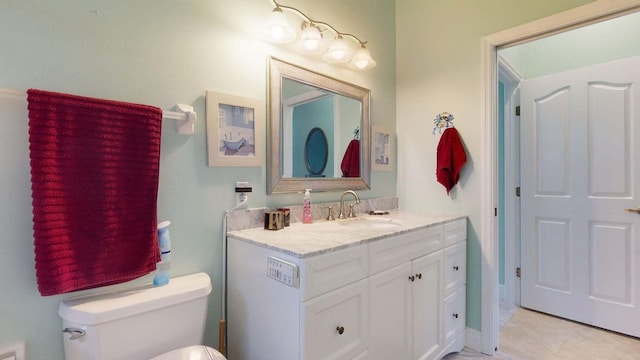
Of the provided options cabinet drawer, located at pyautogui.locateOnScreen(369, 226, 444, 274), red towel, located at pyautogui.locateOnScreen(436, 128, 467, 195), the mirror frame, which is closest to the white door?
red towel, located at pyautogui.locateOnScreen(436, 128, 467, 195)

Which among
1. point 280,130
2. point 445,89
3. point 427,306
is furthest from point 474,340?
point 280,130

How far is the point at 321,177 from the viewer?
1.93m

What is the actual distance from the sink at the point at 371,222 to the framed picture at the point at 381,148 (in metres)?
0.47

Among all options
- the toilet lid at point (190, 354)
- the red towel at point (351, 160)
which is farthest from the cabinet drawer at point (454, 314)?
the toilet lid at point (190, 354)

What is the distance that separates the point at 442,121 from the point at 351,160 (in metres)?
0.75

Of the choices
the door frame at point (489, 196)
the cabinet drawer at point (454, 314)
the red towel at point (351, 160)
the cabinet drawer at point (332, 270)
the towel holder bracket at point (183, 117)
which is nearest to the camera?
the cabinet drawer at point (332, 270)

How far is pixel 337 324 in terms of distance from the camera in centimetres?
120

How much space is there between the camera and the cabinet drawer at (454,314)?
184cm

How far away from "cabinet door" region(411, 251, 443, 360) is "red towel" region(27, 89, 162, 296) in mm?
1308

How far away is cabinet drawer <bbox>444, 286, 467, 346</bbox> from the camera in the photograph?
184 centimetres

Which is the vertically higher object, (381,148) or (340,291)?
(381,148)

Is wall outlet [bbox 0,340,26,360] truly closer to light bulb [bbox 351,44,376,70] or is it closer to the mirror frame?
the mirror frame

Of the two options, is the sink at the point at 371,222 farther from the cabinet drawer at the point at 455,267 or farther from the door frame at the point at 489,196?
the door frame at the point at 489,196

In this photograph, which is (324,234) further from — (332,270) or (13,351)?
(13,351)
